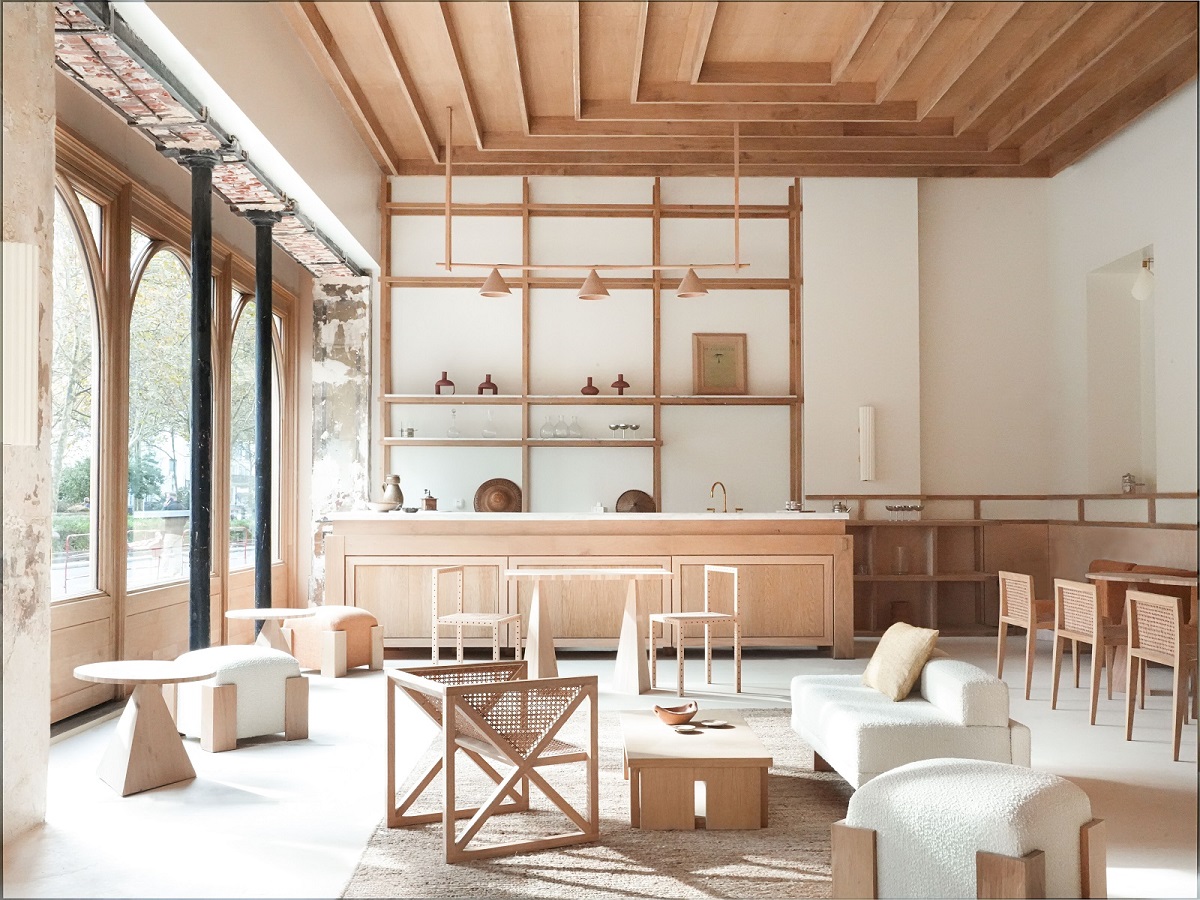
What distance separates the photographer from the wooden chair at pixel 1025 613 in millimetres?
6339

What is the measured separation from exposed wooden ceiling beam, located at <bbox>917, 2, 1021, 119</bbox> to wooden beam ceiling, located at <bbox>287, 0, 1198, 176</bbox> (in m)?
0.02

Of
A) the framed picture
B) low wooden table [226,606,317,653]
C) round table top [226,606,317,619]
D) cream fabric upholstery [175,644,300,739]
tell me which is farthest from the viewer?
the framed picture

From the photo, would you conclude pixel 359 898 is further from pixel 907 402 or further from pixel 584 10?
pixel 907 402

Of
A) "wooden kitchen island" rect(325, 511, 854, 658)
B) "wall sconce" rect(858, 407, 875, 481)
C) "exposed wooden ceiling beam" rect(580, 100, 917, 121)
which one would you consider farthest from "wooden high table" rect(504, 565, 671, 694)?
"exposed wooden ceiling beam" rect(580, 100, 917, 121)

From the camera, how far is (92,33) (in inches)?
173

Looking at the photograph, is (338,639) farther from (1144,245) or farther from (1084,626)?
(1144,245)

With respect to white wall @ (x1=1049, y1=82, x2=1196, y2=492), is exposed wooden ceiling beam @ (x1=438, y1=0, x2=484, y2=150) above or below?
above

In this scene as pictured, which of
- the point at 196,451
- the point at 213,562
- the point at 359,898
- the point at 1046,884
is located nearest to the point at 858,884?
the point at 1046,884

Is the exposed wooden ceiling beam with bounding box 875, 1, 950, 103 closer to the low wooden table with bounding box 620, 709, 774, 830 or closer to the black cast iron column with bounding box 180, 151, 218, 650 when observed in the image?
the black cast iron column with bounding box 180, 151, 218, 650

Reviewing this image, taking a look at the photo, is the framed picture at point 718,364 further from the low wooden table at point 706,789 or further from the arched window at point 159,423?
the low wooden table at point 706,789

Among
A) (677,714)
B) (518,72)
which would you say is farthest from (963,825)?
(518,72)

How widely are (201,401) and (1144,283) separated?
693 cm

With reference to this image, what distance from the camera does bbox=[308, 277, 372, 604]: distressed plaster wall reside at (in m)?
9.48

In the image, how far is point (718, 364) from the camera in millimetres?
9633
